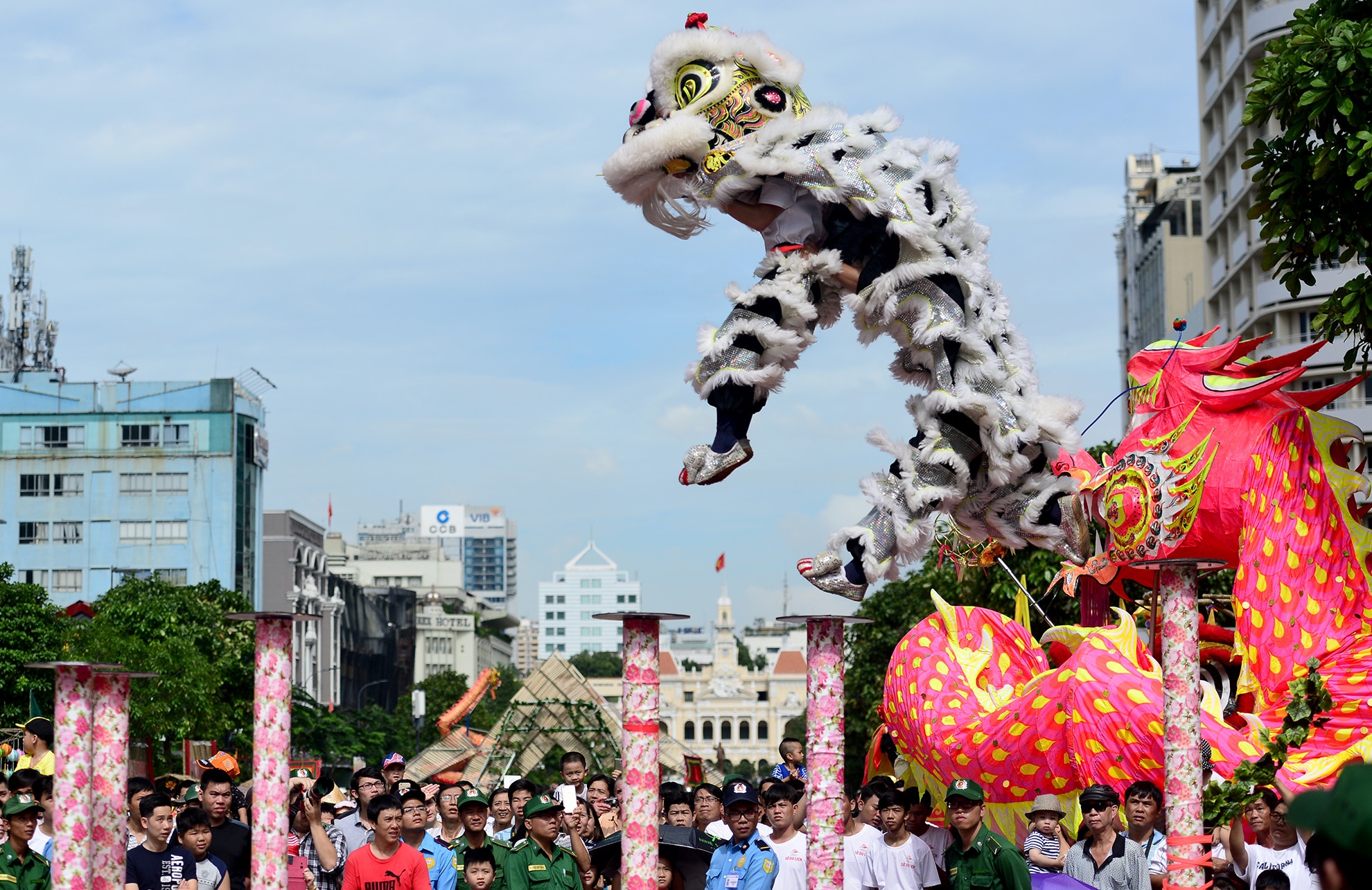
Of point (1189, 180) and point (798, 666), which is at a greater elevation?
point (1189, 180)

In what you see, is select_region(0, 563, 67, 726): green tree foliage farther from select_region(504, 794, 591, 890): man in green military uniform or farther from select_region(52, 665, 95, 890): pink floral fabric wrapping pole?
select_region(52, 665, 95, 890): pink floral fabric wrapping pole

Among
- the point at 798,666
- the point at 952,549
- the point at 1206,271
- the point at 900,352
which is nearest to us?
the point at 900,352

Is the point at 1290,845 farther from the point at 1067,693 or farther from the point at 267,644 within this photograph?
the point at 267,644

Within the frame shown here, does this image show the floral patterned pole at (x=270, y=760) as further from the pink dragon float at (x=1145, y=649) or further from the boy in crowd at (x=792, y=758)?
the boy in crowd at (x=792, y=758)

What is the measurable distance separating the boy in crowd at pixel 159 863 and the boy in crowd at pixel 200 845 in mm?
69

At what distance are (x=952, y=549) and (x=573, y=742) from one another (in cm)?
2649

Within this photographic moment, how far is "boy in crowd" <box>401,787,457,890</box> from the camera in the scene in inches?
340

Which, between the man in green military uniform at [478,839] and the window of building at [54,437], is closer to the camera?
the man in green military uniform at [478,839]

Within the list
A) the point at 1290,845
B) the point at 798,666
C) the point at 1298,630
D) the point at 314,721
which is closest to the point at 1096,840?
the point at 1290,845

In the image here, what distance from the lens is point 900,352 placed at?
392 inches

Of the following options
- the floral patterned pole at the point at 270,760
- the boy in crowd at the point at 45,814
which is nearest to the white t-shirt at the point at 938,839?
the floral patterned pole at the point at 270,760

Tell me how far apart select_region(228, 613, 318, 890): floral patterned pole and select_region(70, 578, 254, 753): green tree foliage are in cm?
2299

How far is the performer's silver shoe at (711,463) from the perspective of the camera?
938 cm

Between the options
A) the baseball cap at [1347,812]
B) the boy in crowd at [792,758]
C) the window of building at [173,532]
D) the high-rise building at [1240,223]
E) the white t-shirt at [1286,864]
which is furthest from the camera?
the window of building at [173,532]
